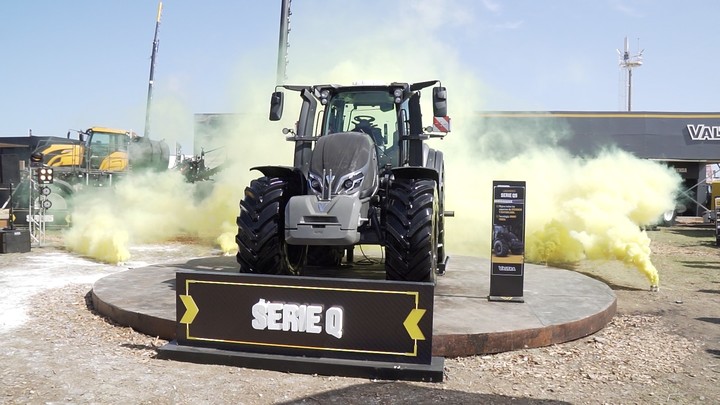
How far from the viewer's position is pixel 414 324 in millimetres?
5039

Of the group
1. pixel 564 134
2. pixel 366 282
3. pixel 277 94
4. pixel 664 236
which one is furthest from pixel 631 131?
pixel 366 282

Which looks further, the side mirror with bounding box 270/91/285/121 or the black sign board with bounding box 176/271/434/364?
the side mirror with bounding box 270/91/285/121

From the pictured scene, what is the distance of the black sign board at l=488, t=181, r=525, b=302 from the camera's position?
7426 millimetres

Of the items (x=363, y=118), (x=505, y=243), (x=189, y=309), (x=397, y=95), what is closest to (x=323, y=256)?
(x=363, y=118)

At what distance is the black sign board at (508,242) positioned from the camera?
7.43m

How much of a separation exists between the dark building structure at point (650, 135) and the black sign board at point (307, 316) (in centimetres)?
2255

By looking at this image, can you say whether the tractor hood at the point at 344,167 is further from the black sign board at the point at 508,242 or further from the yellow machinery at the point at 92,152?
the yellow machinery at the point at 92,152

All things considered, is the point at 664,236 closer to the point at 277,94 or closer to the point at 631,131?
the point at 631,131

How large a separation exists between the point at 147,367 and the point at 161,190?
14563 millimetres

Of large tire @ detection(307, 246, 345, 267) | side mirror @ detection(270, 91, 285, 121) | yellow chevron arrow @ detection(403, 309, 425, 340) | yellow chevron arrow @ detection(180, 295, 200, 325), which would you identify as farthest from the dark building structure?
yellow chevron arrow @ detection(180, 295, 200, 325)

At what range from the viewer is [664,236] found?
2066cm

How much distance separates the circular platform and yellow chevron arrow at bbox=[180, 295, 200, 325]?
627 millimetres

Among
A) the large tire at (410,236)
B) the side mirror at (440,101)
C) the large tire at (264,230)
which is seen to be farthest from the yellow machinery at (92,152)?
the large tire at (410,236)

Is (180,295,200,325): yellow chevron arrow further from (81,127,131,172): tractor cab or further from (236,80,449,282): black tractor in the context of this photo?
(81,127,131,172): tractor cab
